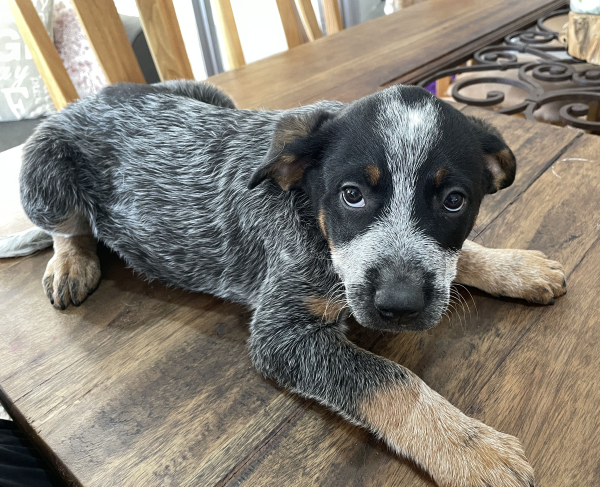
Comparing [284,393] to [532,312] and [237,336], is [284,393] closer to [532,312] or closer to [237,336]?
[237,336]

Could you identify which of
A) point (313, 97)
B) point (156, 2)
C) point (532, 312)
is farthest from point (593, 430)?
point (156, 2)

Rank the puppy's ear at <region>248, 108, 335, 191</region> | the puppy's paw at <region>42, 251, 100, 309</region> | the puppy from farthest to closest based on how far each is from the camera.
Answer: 1. the puppy's paw at <region>42, 251, 100, 309</region>
2. the puppy's ear at <region>248, 108, 335, 191</region>
3. the puppy

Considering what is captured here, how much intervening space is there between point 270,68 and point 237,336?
2.55 meters

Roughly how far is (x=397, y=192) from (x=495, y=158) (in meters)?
0.43

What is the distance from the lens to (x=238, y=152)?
6.11 ft

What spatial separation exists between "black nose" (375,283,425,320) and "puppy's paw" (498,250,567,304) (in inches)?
22.8

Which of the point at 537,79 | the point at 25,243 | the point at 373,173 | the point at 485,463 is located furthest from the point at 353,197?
the point at 537,79

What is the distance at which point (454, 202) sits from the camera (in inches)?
54.4

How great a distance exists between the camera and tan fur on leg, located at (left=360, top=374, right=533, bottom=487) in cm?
116

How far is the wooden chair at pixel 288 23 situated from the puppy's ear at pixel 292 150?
282 centimetres

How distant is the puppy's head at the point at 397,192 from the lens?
1.32 m

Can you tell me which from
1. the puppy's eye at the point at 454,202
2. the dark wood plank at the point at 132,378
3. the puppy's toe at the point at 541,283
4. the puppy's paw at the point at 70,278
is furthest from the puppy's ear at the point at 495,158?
the puppy's paw at the point at 70,278

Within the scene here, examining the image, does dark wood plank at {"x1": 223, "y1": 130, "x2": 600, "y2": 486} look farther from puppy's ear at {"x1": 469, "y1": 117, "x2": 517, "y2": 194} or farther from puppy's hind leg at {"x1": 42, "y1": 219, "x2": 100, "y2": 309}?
puppy's hind leg at {"x1": 42, "y1": 219, "x2": 100, "y2": 309}

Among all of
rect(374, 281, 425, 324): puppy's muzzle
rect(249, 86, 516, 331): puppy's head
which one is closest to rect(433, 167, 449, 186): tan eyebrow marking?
rect(249, 86, 516, 331): puppy's head
